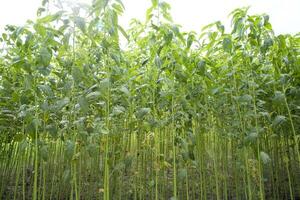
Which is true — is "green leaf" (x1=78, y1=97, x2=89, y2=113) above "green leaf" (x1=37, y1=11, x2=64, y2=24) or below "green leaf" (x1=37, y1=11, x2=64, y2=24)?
below

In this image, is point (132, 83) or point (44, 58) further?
point (132, 83)

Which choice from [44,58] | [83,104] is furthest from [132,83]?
[44,58]

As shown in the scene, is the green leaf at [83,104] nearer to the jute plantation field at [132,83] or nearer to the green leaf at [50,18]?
the jute plantation field at [132,83]

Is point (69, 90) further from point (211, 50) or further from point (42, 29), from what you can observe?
point (211, 50)

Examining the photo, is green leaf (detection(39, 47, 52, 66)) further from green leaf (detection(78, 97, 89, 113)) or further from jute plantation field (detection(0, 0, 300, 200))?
green leaf (detection(78, 97, 89, 113))

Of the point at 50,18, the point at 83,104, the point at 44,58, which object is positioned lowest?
the point at 83,104


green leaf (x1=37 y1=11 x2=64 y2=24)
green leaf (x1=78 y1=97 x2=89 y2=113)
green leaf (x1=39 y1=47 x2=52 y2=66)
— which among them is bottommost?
green leaf (x1=78 y1=97 x2=89 y2=113)

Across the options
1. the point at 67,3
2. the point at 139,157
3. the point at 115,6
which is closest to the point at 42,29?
the point at 67,3

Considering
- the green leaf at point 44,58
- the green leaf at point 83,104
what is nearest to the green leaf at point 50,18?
the green leaf at point 44,58

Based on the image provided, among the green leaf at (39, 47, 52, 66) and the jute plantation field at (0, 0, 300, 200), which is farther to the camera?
the jute plantation field at (0, 0, 300, 200)

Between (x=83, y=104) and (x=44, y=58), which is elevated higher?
(x=44, y=58)

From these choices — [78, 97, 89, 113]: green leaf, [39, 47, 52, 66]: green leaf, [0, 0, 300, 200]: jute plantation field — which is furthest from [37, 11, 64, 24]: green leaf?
[78, 97, 89, 113]: green leaf

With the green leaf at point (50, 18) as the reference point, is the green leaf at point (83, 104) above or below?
below

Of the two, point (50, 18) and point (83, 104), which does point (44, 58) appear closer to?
point (50, 18)
